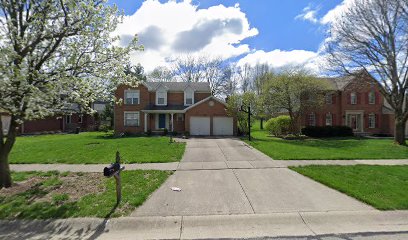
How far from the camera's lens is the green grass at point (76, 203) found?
526cm

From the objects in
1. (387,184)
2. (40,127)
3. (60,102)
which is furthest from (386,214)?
(40,127)

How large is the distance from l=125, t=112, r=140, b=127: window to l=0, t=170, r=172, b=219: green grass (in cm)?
2083

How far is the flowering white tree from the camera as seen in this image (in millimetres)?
5758

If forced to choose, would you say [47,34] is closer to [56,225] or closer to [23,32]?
[23,32]

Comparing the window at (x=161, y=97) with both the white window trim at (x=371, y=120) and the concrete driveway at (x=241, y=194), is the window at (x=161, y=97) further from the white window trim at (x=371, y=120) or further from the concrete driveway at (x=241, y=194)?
the white window trim at (x=371, y=120)

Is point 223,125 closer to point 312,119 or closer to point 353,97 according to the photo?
point 312,119

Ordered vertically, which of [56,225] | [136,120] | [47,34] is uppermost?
[47,34]

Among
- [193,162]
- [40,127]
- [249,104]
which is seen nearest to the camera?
[193,162]

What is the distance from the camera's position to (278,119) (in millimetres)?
25344

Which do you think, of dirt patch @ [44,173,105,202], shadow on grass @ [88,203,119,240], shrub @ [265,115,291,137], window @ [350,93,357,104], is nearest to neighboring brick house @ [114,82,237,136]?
shrub @ [265,115,291,137]

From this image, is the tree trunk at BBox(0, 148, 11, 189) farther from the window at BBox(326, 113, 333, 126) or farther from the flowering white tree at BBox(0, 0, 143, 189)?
the window at BBox(326, 113, 333, 126)

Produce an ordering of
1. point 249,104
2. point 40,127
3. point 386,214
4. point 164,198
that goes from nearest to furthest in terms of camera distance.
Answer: point 386,214, point 164,198, point 249,104, point 40,127

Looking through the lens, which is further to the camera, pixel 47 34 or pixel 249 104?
pixel 249 104

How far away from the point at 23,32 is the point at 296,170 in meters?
9.80
